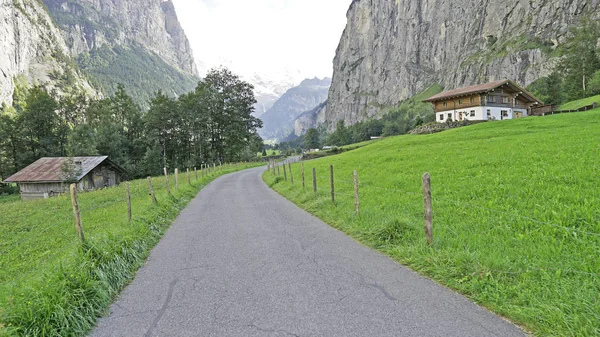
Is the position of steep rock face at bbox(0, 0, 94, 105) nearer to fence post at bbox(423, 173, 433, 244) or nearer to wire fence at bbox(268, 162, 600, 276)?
wire fence at bbox(268, 162, 600, 276)

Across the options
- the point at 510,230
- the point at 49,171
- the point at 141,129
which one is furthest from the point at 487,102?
the point at 141,129

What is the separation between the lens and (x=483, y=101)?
5269cm

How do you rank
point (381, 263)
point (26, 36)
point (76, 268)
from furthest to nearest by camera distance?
point (26, 36), point (381, 263), point (76, 268)

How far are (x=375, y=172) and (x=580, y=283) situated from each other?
47.2 ft

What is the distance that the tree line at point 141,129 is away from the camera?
55500 millimetres

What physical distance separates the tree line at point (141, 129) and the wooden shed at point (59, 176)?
9722 mm

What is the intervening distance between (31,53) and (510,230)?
22501 cm

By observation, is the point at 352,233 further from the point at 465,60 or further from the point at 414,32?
the point at 414,32

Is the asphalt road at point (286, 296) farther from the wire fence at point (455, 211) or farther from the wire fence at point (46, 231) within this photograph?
the wire fence at point (46, 231)

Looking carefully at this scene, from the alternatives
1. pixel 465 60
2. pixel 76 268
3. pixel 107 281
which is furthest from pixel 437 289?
pixel 465 60

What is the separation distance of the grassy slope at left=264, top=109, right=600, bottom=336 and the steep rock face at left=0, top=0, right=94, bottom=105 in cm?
17330

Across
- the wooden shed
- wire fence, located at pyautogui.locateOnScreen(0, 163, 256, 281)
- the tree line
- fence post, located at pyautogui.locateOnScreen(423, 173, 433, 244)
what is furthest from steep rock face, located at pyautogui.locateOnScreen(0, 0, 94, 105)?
fence post, located at pyautogui.locateOnScreen(423, 173, 433, 244)

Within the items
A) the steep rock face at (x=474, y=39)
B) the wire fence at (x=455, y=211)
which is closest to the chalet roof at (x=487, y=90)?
the wire fence at (x=455, y=211)

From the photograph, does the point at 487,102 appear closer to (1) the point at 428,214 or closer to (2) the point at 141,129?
(1) the point at 428,214
